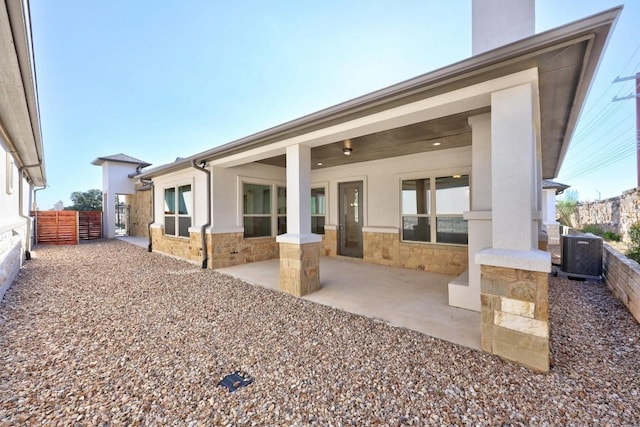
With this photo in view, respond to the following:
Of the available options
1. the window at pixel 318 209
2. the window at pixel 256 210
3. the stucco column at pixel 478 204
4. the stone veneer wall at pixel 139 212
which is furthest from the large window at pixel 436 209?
the stone veneer wall at pixel 139 212

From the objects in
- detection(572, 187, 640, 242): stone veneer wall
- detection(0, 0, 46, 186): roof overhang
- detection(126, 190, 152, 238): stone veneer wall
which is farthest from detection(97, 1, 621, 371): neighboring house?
detection(126, 190, 152, 238): stone veneer wall

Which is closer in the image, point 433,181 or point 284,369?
point 284,369

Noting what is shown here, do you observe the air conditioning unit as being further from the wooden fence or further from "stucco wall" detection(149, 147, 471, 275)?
the wooden fence

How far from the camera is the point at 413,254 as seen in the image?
247 inches

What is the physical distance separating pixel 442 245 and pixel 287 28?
9.40 meters

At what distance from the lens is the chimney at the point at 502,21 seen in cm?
428

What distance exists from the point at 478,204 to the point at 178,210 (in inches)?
308

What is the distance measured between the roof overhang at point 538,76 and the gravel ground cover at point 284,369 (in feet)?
8.84

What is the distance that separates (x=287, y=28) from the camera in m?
9.72

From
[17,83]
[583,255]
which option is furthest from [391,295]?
[17,83]

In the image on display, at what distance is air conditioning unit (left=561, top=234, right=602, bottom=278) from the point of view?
516 centimetres

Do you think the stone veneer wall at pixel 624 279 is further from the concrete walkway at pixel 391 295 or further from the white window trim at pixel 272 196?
the white window trim at pixel 272 196

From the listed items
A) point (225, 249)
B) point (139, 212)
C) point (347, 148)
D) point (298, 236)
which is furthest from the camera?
point (139, 212)

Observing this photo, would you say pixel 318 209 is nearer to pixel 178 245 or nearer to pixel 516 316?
pixel 178 245
